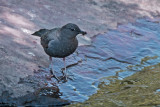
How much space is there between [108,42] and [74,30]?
1513mm

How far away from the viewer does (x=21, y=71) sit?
19.0 feet

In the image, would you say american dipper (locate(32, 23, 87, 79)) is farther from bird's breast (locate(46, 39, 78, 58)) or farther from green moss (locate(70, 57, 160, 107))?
green moss (locate(70, 57, 160, 107))

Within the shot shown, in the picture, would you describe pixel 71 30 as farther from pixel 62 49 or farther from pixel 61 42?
pixel 62 49

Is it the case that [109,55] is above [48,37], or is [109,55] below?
below

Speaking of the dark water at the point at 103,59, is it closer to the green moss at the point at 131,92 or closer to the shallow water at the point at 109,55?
the shallow water at the point at 109,55

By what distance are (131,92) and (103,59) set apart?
4.80 feet

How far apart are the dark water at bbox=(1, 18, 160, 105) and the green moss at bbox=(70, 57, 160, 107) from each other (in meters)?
0.17

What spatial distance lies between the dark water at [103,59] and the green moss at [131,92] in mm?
172

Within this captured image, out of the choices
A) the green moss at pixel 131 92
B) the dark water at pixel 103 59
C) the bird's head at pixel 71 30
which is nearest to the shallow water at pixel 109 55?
the dark water at pixel 103 59

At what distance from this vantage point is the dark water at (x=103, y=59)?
5672 mm

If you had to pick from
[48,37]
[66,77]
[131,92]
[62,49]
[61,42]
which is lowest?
[131,92]

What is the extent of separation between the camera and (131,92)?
5574mm

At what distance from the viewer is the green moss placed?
16.9 feet

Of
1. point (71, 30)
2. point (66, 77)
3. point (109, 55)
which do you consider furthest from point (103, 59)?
point (66, 77)
